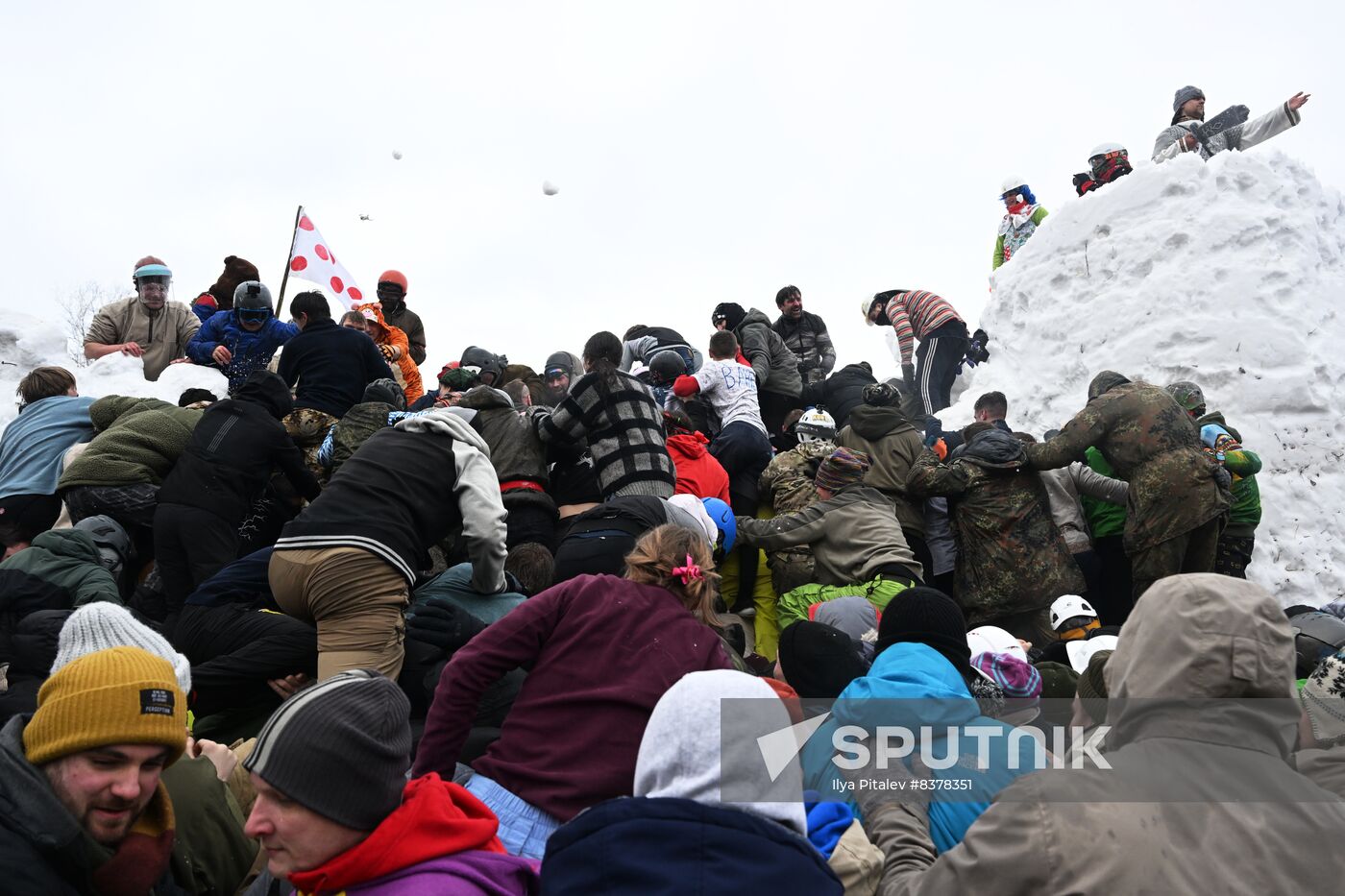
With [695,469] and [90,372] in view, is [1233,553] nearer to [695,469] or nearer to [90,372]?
[695,469]

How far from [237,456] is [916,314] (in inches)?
300

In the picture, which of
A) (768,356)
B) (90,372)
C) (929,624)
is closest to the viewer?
(929,624)

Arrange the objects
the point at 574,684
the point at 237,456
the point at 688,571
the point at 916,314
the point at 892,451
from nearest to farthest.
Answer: the point at 574,684 → the point at 688,571 → the point at 237,456 → the point at 892,451 → the point at 916,314

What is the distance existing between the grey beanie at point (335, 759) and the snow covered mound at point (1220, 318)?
7.95m

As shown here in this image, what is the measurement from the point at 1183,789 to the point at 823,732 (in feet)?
4.62

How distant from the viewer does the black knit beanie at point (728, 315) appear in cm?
1087

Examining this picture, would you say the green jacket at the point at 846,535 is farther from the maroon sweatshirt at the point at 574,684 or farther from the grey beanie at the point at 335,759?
the grey beanie at the point at 335,759

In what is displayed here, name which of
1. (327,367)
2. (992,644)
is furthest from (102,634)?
(327,367)

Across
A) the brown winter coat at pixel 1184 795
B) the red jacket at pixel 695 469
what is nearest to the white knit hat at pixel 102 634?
the brown winter coat at pixel 1184 795

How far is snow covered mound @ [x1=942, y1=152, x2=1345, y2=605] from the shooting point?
8695mm

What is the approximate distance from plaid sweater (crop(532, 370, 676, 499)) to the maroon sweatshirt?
2.86 meters

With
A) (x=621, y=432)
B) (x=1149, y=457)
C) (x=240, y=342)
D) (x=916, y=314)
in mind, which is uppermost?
(x=240, y=342)

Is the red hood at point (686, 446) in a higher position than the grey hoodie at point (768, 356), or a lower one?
lower

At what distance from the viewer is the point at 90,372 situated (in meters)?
9.39
